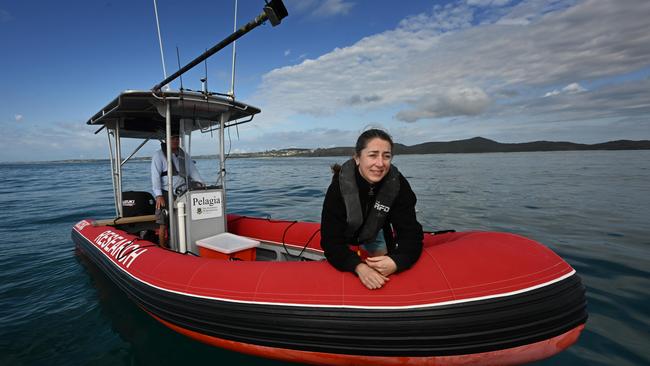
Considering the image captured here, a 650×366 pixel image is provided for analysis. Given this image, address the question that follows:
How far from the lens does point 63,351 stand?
9.57ft

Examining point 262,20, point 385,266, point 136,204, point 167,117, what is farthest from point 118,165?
point 385,266

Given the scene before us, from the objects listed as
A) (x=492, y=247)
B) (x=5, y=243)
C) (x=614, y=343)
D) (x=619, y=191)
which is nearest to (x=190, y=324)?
(x=492, y=247)

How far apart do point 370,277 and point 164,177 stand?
3.71m

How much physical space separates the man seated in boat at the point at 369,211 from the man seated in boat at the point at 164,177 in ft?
9.13

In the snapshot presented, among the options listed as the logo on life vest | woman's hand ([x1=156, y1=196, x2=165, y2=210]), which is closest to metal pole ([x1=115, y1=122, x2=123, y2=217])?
woman's hand ([x1=156, y1=196, x2=165, y2=210])

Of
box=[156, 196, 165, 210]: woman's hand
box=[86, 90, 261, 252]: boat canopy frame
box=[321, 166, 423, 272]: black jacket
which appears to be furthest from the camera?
box=[156, 196, 165, 210]: woman's hand

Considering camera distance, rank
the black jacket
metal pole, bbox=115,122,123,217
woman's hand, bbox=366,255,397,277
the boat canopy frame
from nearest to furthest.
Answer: woman's hand, bbox=366,255,397,277 → the black jacket → the boat canopy frame → metal pole, bbox=115,122,123,217

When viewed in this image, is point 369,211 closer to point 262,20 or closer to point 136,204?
point 262,20

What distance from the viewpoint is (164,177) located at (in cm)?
458

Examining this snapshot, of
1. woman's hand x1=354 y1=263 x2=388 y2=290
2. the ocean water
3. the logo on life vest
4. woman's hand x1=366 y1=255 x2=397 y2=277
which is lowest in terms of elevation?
the ocean water

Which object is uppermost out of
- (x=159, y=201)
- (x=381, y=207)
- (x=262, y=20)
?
(x=262, y=20)

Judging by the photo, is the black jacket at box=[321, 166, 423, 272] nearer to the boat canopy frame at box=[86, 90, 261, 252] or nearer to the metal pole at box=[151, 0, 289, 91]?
the metal pole at box=[151, 0, 289, 91]

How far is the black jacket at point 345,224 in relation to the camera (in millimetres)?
2277

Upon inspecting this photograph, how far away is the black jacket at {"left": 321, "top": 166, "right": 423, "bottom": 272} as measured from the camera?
2.28 m
